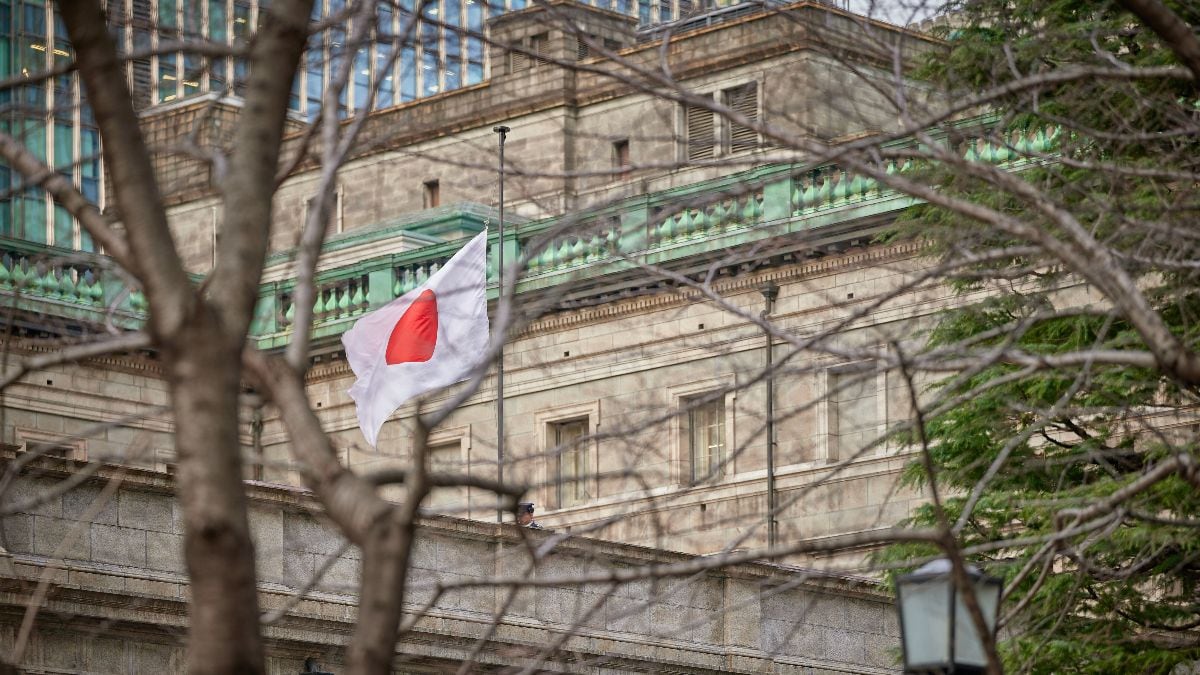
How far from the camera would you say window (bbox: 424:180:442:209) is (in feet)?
179

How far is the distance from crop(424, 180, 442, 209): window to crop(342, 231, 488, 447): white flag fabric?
21184 mm

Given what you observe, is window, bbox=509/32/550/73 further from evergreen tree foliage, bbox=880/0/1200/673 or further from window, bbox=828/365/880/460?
evergreen tree foliage, bbox=880/0/1200/673

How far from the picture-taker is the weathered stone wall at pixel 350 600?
2022 cm

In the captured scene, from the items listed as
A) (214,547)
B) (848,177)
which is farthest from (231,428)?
(848,177)

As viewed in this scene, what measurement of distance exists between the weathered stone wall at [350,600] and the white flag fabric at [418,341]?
22.4 feet

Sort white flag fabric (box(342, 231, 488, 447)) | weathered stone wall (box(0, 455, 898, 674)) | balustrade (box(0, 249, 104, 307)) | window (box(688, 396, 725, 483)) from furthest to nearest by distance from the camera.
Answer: window (box(688, 396, 725, 483)), balustrade (box(0, 249, 104, 307)), white flag fabric (box(342, 231, 488, 447)), weathered stone wall (box(0, 455, 898, 674))

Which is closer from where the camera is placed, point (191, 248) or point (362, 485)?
point (362, 485)

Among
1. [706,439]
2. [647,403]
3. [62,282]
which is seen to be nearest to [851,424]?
[706,439]

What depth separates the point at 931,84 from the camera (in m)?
22.6

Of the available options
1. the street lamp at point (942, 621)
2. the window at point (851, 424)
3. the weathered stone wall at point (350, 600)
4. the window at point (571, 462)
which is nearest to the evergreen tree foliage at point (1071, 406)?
Answer: the weathered stone wall at point (350, 600)

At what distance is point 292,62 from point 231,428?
4.32 ft

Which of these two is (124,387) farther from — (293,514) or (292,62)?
(292,62)

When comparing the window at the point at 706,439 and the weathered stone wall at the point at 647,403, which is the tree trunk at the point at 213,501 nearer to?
the weathered stone wall at the point at 647,403

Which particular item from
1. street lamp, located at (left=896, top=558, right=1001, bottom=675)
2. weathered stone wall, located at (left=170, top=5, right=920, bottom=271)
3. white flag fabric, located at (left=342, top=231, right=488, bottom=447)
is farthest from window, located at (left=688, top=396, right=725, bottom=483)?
street lamp, located at (left=896, top=558, right=1001, bottom=675)
